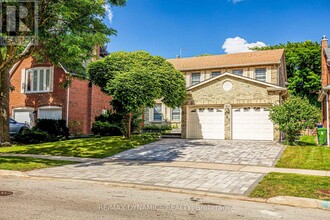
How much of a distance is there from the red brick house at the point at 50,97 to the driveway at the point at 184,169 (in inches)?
378

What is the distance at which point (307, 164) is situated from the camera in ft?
37.9

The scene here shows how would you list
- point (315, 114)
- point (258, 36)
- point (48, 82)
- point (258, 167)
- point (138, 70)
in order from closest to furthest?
point (258, 167), point (315, 114), point (138, 70), point (48, 82), point (258, 36)

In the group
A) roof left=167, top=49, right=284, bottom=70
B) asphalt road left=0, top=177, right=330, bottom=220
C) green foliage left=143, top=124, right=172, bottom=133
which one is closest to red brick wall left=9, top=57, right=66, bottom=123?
green foliage left=143, top=124, right=172, bottom=133

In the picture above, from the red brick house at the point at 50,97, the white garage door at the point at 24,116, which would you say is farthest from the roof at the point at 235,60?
the white garage door at the point at 24,116

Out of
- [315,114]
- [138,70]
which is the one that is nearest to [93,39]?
[138,70]

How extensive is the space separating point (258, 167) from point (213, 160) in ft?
7.40

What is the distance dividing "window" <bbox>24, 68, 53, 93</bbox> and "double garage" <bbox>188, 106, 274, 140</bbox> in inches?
484

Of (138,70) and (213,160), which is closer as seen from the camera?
(213,160)

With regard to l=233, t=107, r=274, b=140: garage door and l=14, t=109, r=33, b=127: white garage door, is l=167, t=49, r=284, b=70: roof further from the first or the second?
l=14, t=109, r=33, b=127: white garage door

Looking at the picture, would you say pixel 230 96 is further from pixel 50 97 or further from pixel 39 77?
pixel 39 77

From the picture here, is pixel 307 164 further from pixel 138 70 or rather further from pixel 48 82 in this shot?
pixel 48 82

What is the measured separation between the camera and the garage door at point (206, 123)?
824 inches

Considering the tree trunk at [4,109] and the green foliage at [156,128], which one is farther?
the green foliage at [156,128]

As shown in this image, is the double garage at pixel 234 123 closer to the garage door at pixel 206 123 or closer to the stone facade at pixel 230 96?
the garage door at pixel 206 123
